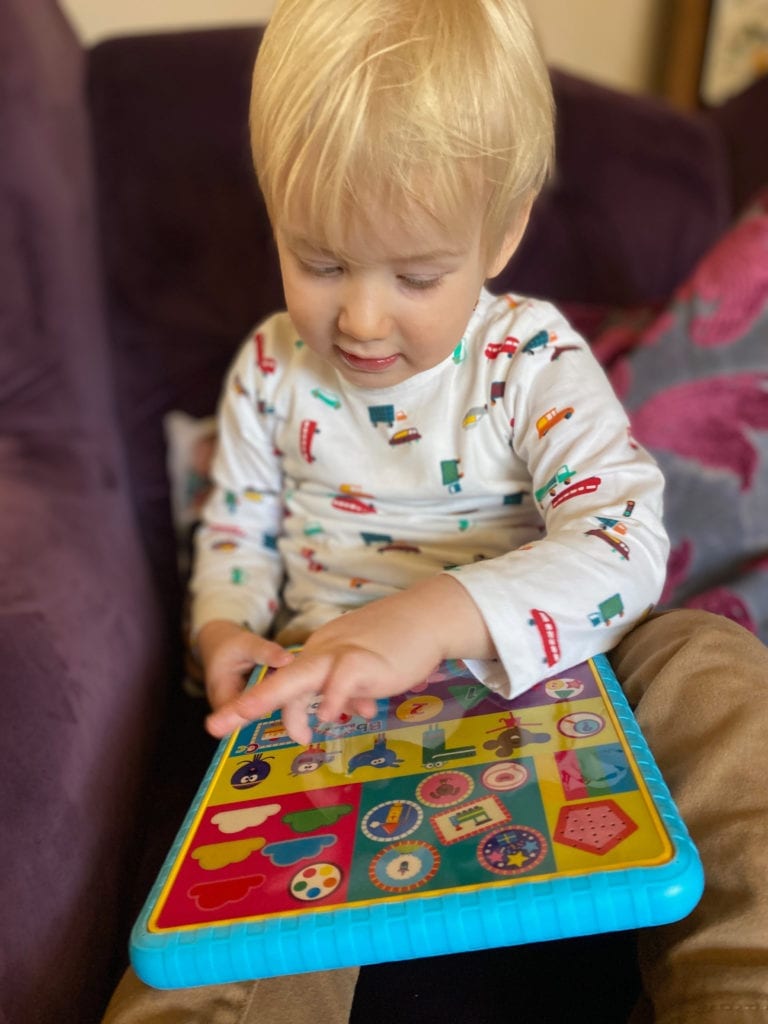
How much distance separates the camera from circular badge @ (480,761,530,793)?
484 millimetres

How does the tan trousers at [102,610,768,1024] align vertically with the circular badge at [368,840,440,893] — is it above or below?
below

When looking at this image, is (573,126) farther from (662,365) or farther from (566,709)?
(566,709)

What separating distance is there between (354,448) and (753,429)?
36 cm

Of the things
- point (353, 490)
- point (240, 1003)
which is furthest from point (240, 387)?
point (240, 1003)

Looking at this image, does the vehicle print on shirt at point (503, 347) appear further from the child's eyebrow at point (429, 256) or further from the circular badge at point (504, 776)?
the circular badge at point (504, 776)

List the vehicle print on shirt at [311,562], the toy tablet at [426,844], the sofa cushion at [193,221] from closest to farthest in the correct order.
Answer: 1. the toy tablet at [426,844]
2. the vehicle print on shirt at [311,562]
3. the sofa cushion at [193,221]

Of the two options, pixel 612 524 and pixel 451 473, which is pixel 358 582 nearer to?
pixel 451 473

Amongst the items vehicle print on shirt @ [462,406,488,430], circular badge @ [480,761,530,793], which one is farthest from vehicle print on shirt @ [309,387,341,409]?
circular badge @ [480,761,530,793]

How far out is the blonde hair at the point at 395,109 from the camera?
0.52 meters

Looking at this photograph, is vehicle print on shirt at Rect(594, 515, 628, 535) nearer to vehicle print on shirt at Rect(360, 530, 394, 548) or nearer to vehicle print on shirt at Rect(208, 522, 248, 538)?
vehicle print on shirt at Rect(360, 530, 394, 548)

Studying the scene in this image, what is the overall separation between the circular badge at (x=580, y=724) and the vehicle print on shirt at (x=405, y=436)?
244mm

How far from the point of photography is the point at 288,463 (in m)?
0.77

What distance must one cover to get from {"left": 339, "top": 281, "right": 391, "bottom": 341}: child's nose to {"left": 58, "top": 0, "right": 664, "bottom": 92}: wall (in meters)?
0.79

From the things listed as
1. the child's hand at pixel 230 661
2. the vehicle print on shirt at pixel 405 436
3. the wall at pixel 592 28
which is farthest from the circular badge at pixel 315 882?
the wall at pixel 592 28
